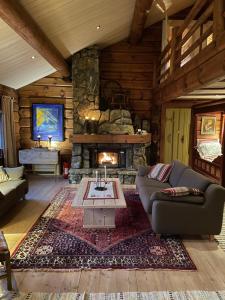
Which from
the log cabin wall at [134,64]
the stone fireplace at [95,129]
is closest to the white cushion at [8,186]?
the stone fireplace at [95,129]

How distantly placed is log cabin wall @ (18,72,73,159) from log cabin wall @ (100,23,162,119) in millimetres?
1110

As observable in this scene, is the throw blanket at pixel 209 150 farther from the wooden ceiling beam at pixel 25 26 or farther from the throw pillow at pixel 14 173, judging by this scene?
the throw pillow at pixel 14 173

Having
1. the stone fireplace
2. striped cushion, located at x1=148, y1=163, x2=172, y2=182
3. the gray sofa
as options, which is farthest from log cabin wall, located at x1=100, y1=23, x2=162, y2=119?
the gray sofa

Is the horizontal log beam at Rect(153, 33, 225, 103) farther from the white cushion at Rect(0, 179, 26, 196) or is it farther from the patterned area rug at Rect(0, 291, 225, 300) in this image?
the white cushion at Rect(0, 179, 26, 196)

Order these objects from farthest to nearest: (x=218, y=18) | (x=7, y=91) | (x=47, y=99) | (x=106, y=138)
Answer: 1. (x=47, y=99)
2. (x=7, y=91)
3. (x=106, y=138)
4. (x=218, y=18)

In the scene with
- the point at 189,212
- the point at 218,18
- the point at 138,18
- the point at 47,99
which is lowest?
the point at 189,212

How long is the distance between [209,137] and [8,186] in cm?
557

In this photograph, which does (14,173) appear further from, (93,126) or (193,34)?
(193,34)

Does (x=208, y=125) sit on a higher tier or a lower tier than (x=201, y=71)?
lower

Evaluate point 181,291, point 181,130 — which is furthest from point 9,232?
point 181,130

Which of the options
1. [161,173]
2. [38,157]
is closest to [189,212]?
[161,173]

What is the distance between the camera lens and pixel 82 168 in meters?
5.82

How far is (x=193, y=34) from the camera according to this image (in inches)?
178

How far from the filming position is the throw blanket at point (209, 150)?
19.9 feet
